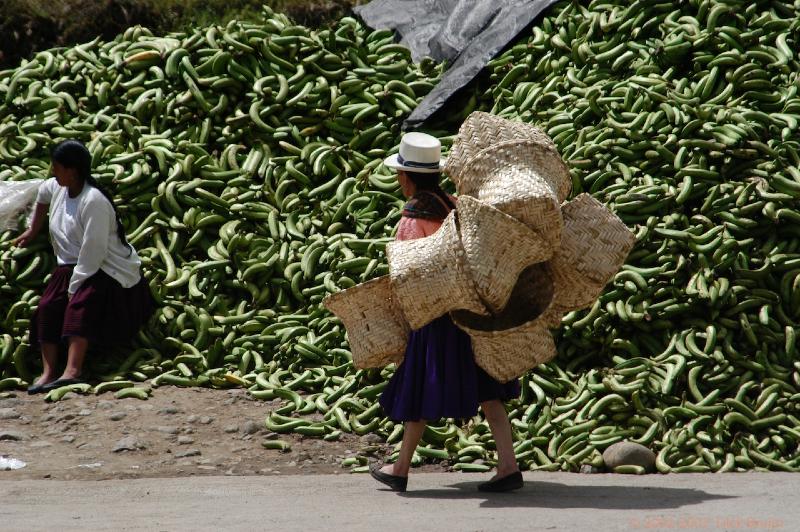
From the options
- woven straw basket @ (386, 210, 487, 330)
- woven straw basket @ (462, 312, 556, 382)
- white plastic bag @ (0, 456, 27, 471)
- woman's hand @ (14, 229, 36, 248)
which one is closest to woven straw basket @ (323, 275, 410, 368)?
woven straw basket @ (386, 210, 487, 330)

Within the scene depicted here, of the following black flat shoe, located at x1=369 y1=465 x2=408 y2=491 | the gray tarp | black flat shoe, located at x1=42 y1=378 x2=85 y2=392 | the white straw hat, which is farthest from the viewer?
the gray tarp

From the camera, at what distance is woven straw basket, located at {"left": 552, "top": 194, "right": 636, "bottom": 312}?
4398 mm

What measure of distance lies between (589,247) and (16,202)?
3.96 m

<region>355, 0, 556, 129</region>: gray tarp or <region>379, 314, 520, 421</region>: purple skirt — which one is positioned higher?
<region>355, 0, 556, 129</region>: gray tarp

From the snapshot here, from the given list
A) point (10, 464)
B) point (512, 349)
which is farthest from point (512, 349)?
point (10, 464)

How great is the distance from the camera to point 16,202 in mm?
6941

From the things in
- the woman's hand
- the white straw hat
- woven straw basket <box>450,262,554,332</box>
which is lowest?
the woman's hand

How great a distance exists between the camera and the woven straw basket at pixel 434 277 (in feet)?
13.8

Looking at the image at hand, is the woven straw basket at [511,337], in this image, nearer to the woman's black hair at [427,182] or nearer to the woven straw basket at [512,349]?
the woven straw basket at [512,349]

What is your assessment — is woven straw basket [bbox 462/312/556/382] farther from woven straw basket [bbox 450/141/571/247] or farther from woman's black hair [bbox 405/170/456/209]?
woman's black hair [bbox 405/170/456/209]

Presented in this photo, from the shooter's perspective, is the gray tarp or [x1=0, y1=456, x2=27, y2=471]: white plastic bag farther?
the gray tarp

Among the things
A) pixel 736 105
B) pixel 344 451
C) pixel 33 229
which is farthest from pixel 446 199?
pixel 33 229

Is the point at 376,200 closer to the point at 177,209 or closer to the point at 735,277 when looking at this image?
the point at 177,209

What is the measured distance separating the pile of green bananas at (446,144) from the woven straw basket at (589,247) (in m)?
1.17
